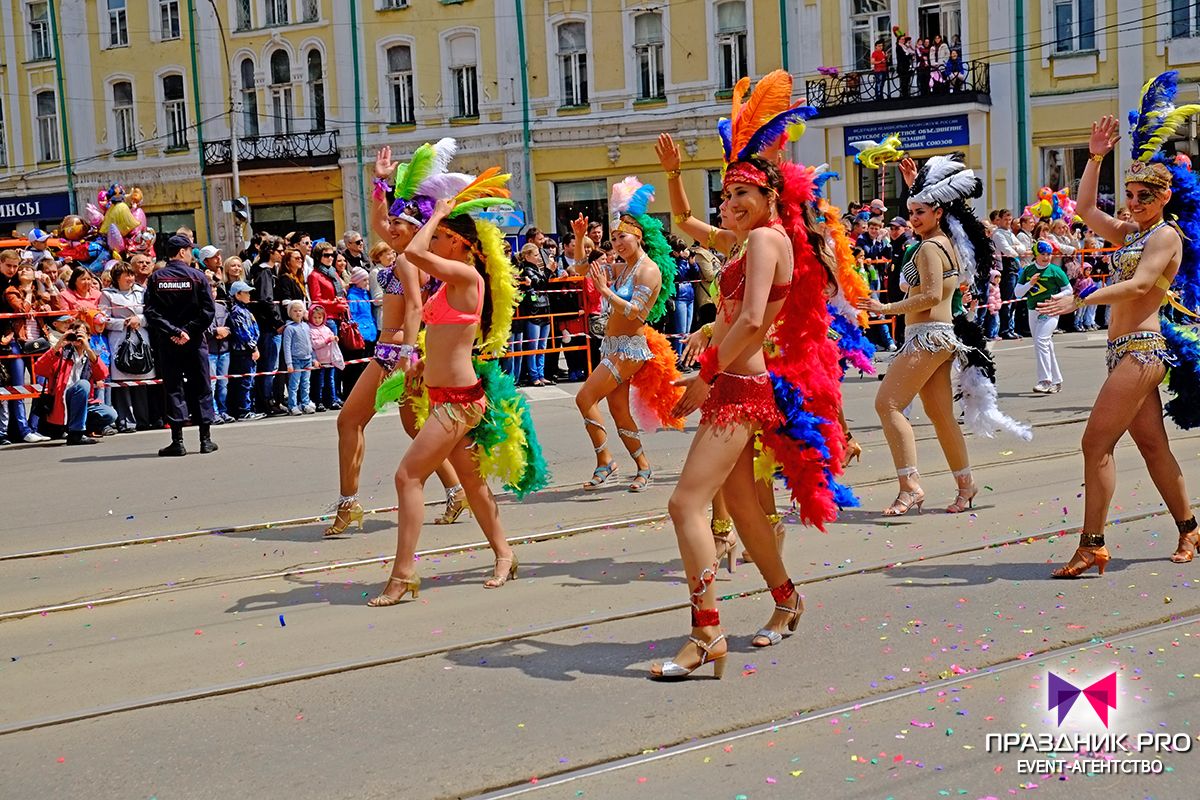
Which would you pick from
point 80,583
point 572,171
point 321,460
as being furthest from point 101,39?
point 80,583

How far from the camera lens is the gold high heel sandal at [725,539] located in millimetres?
7211

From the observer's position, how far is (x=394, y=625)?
6.60 m

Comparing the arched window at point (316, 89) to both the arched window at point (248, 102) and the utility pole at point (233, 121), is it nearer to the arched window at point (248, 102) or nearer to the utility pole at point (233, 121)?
the arched window at point (248, 102)

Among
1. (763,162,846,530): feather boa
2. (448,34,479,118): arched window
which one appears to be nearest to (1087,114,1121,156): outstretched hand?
(763,162,846,530): feather boa

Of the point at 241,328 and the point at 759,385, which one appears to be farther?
the point at 241,328

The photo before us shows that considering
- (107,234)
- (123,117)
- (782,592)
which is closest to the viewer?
(782,592)

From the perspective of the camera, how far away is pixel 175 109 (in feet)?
132

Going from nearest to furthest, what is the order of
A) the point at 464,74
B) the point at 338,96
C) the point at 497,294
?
the point at 497,294 < the point at 464,74 < the point at 338,96

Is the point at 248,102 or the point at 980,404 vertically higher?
the point at 248,102

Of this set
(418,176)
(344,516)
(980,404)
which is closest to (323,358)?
(344,516)

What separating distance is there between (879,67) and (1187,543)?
26.5m

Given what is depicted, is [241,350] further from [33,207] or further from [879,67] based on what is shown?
[33,207]

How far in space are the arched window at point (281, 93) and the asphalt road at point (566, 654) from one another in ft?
98.7

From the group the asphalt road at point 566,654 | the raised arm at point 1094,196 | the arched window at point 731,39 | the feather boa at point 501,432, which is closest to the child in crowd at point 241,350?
the asphalt road at point 566,654
